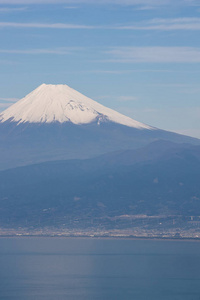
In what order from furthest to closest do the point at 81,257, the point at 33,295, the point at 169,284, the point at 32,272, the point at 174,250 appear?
the point at 174,250 < the point at 81,257 < the point at 32,272 < the point at 169,284 < the point at 33,295

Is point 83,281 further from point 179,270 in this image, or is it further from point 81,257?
point 81,257

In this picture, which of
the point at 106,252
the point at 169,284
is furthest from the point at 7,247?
the point at 169,284

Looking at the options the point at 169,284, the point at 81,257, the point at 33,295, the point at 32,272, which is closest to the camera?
the point at 33,295

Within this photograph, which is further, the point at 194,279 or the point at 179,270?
the point at 179,270

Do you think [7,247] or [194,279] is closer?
[194,279]

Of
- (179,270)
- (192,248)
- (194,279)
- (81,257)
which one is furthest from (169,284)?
(192,248)

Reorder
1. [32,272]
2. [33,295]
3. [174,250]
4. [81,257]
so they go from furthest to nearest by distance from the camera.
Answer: [174,250], [81,257], [32,272], [33,295]

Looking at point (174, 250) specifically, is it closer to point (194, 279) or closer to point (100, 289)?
point (194, 279)
